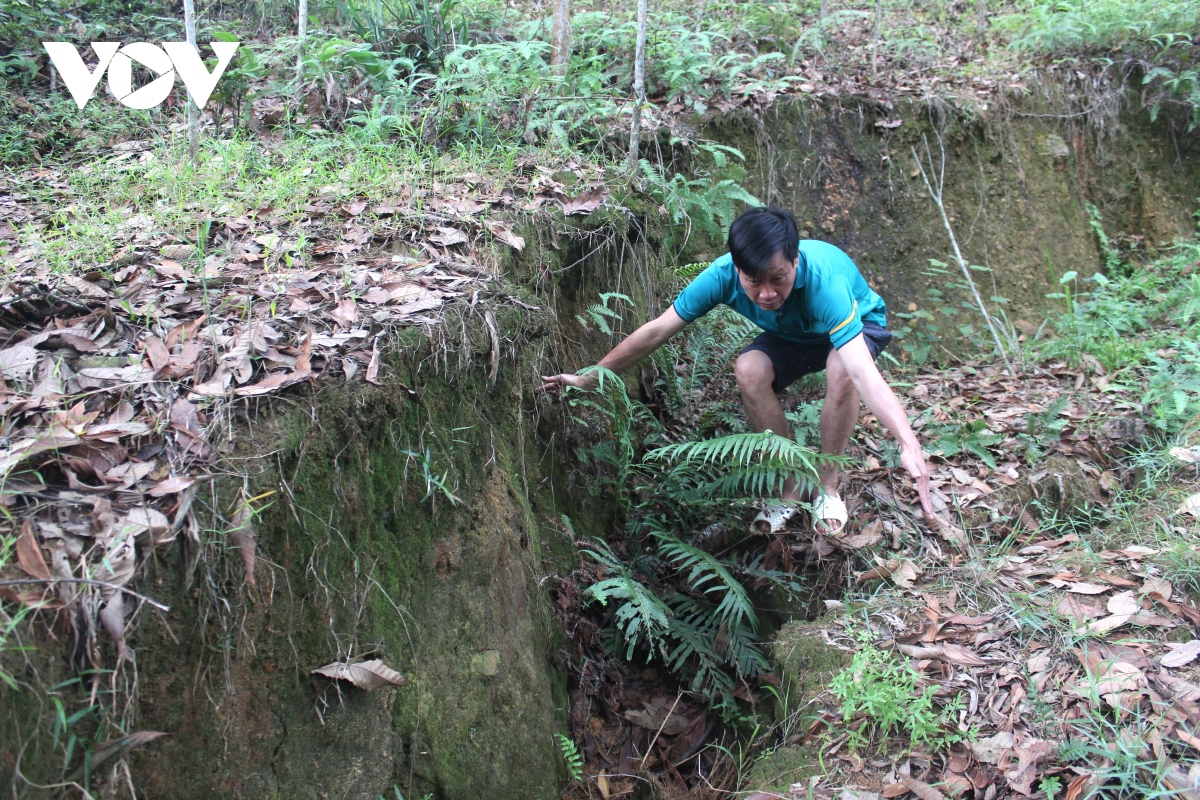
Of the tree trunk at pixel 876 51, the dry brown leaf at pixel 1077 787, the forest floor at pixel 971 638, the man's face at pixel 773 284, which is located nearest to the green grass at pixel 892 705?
the forest floor at pixel 971 638

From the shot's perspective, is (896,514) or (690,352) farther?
(690,352)

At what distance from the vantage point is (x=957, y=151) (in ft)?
22.9

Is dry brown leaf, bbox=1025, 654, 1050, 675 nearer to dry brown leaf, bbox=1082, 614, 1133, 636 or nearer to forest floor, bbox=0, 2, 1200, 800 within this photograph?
forest floor, bbox=0, 2, 1200, 800

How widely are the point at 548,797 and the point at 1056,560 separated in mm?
2551

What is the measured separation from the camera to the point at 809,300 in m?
3.63

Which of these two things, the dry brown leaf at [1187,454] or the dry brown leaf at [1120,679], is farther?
the dry brown leaf at [1187,454]

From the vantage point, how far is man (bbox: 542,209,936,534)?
3312mm

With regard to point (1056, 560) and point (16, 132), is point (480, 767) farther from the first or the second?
point (16, 132)

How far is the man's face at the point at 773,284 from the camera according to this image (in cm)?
333

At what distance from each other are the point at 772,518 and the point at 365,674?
216 cm

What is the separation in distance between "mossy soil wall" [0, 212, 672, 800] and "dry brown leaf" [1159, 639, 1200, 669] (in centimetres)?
230

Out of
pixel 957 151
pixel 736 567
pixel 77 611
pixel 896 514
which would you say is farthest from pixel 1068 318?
pixel 77 611

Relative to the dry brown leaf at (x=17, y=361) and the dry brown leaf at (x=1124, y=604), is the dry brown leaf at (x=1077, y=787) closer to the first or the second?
the dry brown leaf at (x=1124, y=604)

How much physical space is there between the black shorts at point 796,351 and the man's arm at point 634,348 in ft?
1.78
